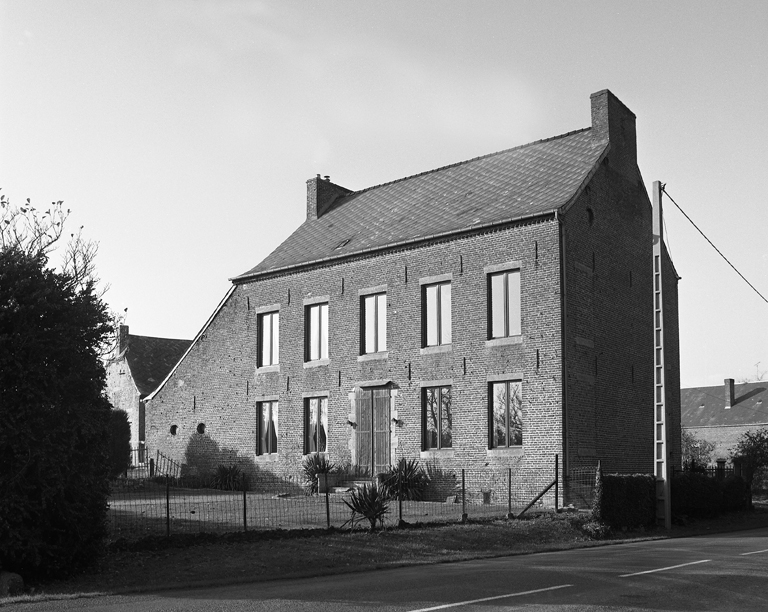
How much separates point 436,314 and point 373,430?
13.4ft

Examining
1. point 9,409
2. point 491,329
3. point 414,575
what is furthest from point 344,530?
point 491,329

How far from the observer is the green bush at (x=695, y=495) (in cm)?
2178

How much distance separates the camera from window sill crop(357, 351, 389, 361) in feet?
87.0

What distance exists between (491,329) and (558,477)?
15.1 ft

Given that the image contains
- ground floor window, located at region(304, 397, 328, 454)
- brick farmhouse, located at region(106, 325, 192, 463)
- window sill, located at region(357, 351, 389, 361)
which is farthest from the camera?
brick farmhouse, located at region(106, 325, 192, 463)

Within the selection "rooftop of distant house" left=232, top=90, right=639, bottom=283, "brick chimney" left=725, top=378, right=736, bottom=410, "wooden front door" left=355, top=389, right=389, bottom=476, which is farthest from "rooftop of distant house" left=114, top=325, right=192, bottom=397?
"brick chimney" left=725, top=378, right=736, bottom=410

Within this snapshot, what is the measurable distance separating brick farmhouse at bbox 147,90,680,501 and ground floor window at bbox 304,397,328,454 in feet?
0.23

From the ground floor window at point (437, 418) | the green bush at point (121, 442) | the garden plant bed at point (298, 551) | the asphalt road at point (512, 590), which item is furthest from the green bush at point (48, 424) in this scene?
the green bush at point (121, 442)

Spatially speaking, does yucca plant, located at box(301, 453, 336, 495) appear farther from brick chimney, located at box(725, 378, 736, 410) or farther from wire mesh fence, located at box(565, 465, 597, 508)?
brick chimney, located at box(725, 378, 736, 410)

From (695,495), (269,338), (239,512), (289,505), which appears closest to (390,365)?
(269,338)

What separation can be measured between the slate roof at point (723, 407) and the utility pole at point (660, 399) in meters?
45.8

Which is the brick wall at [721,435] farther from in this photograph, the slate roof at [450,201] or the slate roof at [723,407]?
the slate roof at [450,201]

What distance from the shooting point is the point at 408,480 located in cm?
2445

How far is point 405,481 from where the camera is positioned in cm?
2444
